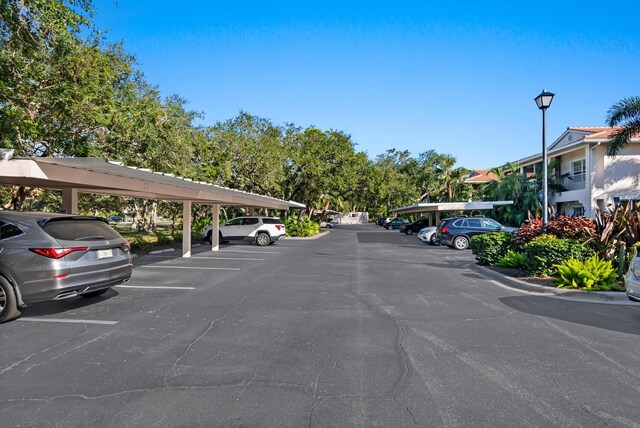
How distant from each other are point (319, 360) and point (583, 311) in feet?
17.3

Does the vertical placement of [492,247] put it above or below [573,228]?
below

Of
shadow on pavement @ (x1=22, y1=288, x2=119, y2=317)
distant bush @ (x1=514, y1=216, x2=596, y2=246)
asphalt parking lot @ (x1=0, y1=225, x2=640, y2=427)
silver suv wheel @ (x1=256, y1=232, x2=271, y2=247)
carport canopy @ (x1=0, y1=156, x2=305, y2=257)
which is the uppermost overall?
carport canopy @ (x1=0, y1=156, x2=305, y2=257)

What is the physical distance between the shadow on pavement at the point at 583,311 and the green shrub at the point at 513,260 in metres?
3.31

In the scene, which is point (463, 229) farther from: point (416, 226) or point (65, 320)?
point (65, 320)

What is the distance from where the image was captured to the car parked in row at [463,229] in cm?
2152

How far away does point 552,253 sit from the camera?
403 inches

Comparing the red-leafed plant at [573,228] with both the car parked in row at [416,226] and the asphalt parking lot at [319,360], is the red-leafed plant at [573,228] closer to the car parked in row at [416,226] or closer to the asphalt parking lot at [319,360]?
the asphalt parking lot at [319,360]

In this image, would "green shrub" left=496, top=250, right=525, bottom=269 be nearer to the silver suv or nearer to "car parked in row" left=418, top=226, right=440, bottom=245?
the silver suv

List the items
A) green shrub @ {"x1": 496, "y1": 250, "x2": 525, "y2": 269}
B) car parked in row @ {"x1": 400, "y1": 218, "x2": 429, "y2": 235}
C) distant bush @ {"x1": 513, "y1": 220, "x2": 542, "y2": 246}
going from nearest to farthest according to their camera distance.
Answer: green shrub @ {"x1": 496, "y1": 250, "x2": 525, "y2": 269}
distant bush @ {"x1": 513, "y1": 220, "x2": 542, "y2": 246}
car parked in row @ {"x1": 400, "y1": 218, "x2": 429, "y2": 235}

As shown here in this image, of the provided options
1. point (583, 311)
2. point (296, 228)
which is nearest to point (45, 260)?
point (583, 311)

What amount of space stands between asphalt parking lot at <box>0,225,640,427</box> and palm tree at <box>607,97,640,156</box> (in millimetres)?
18220

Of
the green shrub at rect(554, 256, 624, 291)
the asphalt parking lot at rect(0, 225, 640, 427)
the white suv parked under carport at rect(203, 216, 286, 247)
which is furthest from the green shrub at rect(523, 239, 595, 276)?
the white suv parked under carport at rect(203, 216, 286, 247)

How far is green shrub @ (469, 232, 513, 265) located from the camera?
13258 mm

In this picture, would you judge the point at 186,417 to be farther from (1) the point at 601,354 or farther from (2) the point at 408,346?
(1) the point at 601,354
